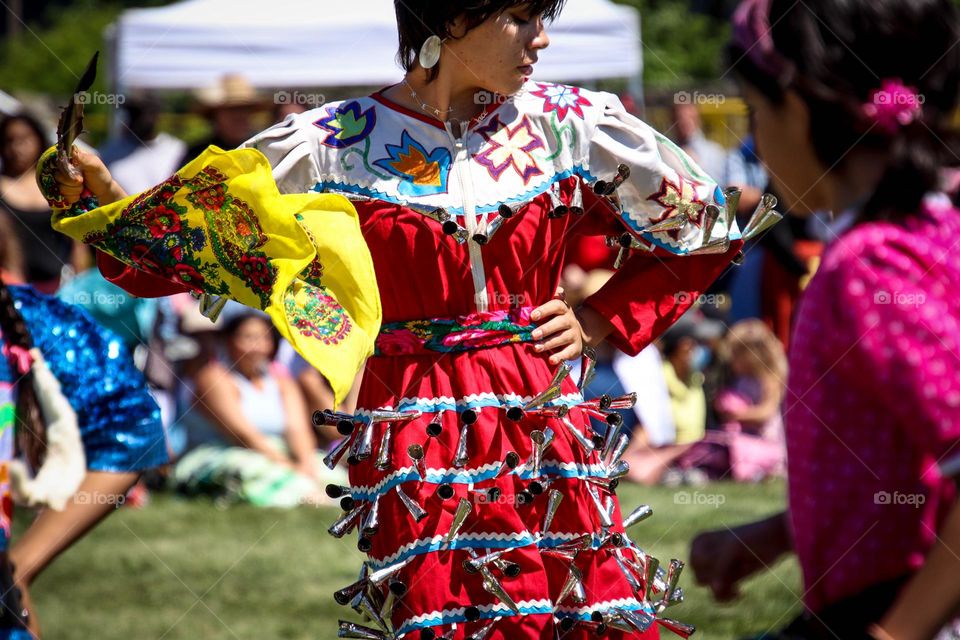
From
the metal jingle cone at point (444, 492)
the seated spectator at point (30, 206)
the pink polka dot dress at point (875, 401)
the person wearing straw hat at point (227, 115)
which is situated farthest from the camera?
the person wearing straw hat at point (227, 115)

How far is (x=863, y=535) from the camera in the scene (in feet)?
5.94

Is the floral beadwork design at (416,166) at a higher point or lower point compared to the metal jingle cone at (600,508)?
higher

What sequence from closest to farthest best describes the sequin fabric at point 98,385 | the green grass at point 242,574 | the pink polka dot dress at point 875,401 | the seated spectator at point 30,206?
the pink polka dot dress at point 875,401 → the sequin fabric at point 98,385 → the green grass at point 242,574 → the seated spectator at point 30,206

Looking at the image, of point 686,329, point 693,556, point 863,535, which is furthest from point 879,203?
point 686,329

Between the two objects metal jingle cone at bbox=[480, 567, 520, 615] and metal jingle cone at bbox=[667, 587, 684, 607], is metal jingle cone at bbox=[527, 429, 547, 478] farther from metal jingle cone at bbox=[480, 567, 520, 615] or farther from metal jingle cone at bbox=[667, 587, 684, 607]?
metal jingle cone at bbox=[667, 587, 684, 607]

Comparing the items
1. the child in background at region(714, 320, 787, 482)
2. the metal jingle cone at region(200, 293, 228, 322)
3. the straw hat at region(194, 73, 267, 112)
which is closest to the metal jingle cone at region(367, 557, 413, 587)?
the metal jingle cone at region(200, 293, 228, 322)

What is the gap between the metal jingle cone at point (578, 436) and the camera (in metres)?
2.64

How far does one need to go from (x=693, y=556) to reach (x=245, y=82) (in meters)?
8.02

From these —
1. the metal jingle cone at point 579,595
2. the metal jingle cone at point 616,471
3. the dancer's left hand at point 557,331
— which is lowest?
the metal jingle cone at point 579,595

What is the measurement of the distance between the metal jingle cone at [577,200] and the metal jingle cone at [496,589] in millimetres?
733

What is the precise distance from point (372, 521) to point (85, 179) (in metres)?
0.85

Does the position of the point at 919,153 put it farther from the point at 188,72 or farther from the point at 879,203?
the point at 188,72

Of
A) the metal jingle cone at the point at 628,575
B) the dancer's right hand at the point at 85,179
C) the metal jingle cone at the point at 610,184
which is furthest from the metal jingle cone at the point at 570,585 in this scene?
the dancer's right hand at the point at 85,179

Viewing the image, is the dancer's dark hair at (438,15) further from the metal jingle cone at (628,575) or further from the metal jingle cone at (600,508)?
the metal jingle cone at (628,575)
